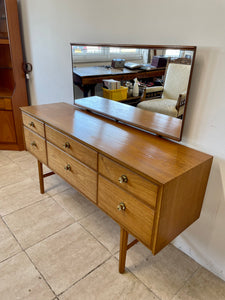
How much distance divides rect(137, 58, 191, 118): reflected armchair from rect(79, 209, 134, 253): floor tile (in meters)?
1.02

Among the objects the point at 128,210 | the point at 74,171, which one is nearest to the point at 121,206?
the point at 128,210

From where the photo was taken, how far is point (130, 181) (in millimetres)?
1118

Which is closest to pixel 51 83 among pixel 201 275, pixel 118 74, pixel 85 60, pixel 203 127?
pixel 85 60

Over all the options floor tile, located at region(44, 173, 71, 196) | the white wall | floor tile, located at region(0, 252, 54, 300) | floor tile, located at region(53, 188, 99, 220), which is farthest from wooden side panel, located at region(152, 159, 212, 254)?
floor tile, located at region(44, 173, 71, 196)

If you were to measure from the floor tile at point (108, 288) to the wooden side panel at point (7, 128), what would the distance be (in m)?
2.18

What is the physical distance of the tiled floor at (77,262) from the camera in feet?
4.48

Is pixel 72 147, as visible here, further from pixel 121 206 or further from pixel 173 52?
pixel 173 52

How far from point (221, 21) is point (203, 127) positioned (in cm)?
53

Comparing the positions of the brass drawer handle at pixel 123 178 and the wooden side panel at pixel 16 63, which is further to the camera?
the wooden side panel at pixel 16 63

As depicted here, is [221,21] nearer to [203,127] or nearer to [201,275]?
[203,127]

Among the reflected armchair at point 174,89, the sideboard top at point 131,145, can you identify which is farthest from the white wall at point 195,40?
the sideboard top at point 131,145

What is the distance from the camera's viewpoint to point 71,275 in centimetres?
146

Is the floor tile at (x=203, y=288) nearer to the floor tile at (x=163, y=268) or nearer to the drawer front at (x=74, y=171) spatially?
the floor tile at (x=163, y=268)

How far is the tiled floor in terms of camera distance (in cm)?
137
